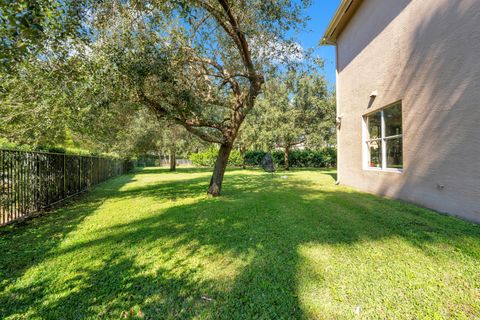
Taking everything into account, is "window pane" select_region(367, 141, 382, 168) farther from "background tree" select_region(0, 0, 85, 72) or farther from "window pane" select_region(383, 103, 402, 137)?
"background tree" select_region(0, 0, 85, 72)

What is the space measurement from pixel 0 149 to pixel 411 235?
6.97 metres

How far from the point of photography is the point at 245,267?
2.51m

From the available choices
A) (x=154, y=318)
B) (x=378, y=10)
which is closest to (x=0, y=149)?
(x=154, y=318)

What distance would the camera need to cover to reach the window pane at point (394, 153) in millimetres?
5699

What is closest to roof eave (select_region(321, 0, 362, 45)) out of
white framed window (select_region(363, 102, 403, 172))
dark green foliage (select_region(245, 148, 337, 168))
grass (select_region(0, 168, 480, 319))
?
white framed window (select_region(363, 102, 403, 172))

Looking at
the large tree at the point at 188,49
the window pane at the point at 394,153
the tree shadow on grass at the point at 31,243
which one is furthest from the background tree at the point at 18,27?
the window pane at the point at 394,153

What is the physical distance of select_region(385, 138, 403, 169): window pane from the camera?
18.7ft

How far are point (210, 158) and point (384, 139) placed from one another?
2410 cm

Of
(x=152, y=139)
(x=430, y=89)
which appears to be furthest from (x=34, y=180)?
(x=152, y=139)

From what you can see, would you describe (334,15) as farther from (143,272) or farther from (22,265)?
(22,265)

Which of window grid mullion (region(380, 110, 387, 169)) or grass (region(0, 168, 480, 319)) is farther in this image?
window grid mullion (region(380, 110, 387, 169))

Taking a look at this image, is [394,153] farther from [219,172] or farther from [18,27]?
[18,27]

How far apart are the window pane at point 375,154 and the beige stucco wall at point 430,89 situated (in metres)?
0.35

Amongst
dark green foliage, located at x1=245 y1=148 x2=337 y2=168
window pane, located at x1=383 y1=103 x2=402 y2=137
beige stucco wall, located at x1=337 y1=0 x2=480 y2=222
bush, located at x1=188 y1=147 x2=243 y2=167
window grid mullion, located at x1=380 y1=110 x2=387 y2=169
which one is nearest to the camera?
beige stucco wall, located at x1=337 y1=0 x2=480 y2=222
